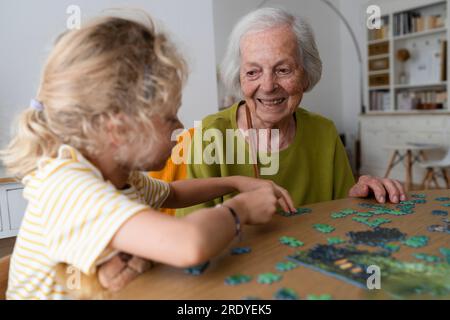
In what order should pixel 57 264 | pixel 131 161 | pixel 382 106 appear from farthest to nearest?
1. pixel 382 106
2. pixel 131 161
3. pixel 57 264

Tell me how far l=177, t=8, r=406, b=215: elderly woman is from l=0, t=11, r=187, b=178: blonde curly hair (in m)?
0.76

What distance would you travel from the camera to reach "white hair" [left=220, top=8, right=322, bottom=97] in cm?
184

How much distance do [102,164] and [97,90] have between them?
0.69 ft

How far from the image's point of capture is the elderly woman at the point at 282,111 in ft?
6.05

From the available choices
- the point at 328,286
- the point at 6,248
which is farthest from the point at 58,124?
the point at 6,248

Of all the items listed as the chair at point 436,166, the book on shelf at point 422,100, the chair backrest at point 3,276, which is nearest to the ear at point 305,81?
the chair backrest at point 3,276

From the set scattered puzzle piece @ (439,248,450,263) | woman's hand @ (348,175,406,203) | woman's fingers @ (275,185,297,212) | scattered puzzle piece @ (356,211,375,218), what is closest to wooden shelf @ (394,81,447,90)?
woman's hand @ (348,175,406,203)

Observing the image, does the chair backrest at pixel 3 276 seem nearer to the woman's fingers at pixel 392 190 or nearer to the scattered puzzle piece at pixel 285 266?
the scattered puzzle piece at pixel 285 266

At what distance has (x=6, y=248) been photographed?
3.93m

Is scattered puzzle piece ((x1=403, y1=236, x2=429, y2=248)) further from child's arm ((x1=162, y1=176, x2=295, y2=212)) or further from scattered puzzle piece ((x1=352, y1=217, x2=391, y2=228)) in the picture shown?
child's arm ((x1=162, y1=176, x2=295, y2=212))

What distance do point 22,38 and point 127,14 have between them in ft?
9.19

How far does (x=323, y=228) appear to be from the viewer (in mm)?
1209

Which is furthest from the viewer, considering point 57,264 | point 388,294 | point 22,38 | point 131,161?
point 22,38

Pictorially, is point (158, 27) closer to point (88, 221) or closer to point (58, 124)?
point (58, 124)
